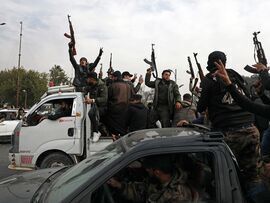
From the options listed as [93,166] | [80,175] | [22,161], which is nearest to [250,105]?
[93,166]

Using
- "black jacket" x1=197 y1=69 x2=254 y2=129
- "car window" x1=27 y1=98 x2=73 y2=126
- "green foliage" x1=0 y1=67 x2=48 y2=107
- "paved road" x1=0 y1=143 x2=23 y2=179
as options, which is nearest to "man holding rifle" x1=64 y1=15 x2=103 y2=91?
"car window" x1=27 y1=98 x2=73 y2=126

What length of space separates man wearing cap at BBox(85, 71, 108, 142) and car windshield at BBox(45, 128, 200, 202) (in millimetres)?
3889

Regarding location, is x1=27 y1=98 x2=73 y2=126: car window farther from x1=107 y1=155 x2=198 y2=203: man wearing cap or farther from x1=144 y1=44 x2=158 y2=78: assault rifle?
x1=107 y1=155 x2=198 y2=203: man wearing cap

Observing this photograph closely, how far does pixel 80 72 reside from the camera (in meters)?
8.20

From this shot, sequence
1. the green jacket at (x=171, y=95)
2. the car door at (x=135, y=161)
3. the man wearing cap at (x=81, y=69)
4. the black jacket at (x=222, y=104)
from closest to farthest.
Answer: the car door at (x=135, y=161) < the black jacket at (x=222, y=104) < the man wearing cap at (x=81, y=69) < the green jacket at (x=171, y=95)

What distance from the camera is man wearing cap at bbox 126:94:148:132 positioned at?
7461mm

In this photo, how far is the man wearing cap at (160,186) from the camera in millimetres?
2856

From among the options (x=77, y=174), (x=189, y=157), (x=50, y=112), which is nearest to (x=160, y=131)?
(x=189, y=157)

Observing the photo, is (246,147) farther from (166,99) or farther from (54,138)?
(54,138)

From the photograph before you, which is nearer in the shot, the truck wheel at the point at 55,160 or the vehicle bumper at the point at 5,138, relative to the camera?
the truck wheel at the point at 55,160

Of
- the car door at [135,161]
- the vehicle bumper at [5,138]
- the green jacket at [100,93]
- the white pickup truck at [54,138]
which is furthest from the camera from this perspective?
the vehicle bumper at [5,138]

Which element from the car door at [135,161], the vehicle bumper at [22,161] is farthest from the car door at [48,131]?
the car door at [135,161]

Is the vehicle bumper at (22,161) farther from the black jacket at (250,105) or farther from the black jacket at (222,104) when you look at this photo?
the black jacket at (250,105)

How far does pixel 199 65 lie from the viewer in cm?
842
